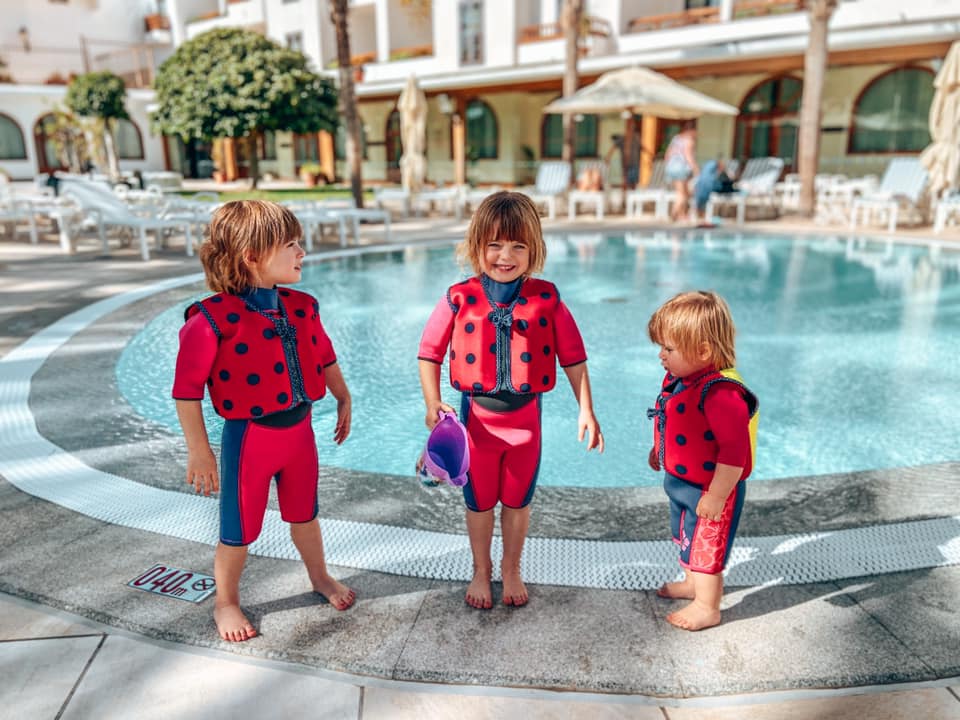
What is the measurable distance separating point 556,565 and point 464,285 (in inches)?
40.4

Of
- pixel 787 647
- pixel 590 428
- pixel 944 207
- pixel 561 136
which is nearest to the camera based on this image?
pixel 787 647

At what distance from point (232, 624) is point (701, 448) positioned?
1412 mm

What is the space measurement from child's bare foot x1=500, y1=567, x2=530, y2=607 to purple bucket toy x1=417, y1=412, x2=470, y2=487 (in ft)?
1.45

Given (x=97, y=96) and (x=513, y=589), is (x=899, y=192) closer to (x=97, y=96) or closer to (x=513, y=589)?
(x=513, y=589)

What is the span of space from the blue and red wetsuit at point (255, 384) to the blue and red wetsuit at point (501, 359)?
366mm

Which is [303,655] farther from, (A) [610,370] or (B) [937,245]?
(B) [937,245]

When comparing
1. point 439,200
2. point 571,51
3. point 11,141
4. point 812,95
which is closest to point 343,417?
point 812,95

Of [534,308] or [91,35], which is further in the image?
[91,35]

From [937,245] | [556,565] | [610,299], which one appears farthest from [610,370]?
[937,245]

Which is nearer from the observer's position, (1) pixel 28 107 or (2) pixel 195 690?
(2) pixel 195 690

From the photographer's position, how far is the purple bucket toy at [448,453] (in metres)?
1.96

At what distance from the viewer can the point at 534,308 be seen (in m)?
2.06

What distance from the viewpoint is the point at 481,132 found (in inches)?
1043

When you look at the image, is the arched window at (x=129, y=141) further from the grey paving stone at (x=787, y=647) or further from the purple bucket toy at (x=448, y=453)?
the grey paving stone at (x=787, y=647)
